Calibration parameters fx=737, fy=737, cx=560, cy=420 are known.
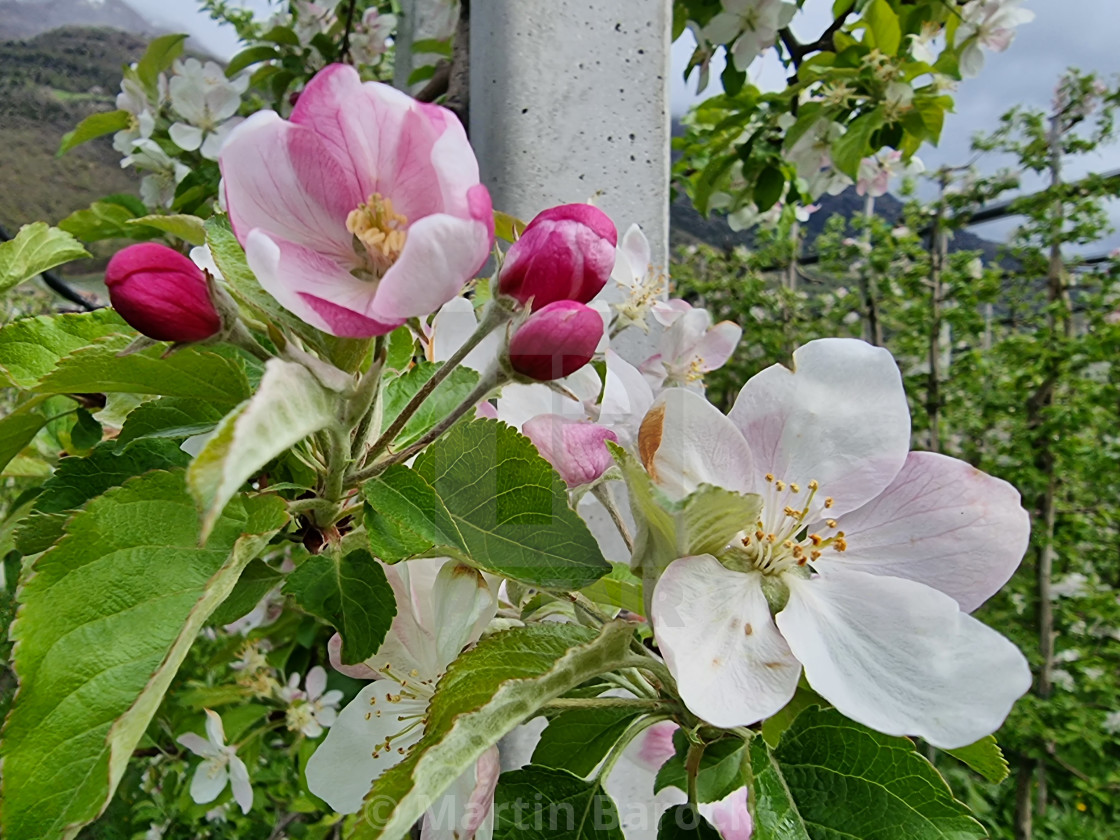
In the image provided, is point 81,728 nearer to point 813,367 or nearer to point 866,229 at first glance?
point 813,367

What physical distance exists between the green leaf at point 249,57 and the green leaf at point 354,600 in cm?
163

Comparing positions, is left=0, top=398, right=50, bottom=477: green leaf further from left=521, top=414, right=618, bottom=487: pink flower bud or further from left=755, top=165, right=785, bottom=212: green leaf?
left=755, top=165, right=785, bottom=212: green leaf

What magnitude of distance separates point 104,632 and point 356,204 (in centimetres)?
24

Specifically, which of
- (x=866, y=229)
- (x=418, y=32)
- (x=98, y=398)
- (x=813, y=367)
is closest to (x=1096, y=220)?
(x=866, y=229)

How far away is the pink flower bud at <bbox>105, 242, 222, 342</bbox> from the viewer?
1.11 feet

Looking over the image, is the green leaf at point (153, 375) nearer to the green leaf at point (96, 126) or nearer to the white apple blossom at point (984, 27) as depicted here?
the green leaf at point (96, 126)

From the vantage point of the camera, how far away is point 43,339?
20.1 inches

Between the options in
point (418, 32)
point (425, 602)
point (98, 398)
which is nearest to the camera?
point (425, 602)

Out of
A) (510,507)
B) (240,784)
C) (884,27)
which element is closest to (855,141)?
(884,27)

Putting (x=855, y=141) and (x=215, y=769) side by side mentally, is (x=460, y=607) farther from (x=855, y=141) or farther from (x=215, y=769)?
(x=855, y=141)

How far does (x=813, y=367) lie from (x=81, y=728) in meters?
0.39

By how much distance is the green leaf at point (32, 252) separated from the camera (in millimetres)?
596

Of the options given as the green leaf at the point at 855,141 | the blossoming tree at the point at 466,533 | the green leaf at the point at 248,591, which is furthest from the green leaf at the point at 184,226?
the green leaf at the point at 855,141

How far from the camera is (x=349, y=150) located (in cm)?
37
